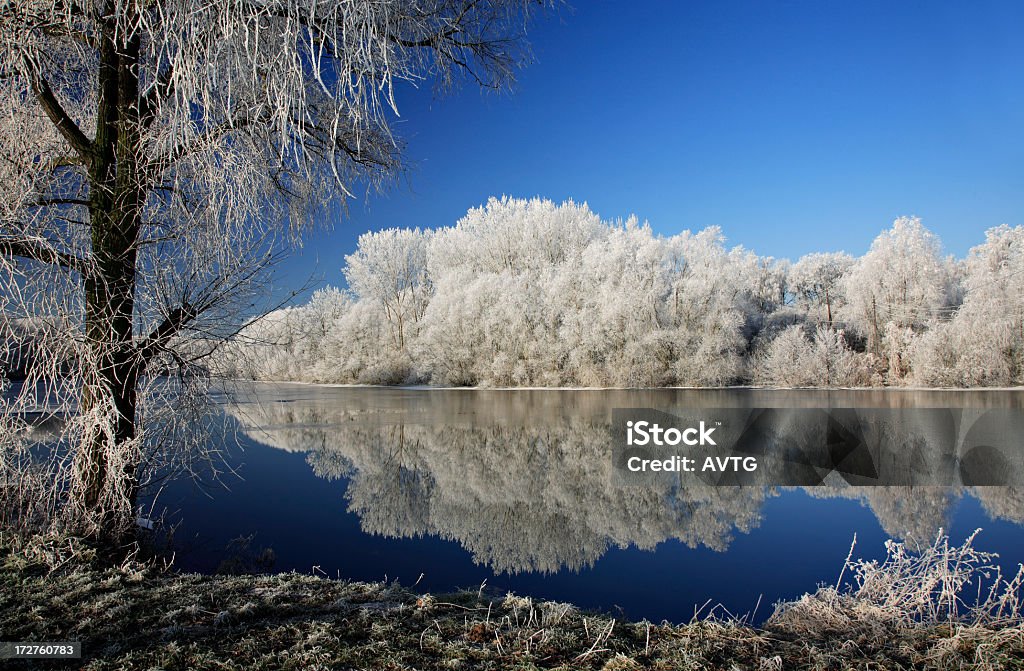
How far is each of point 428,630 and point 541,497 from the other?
3.89 meters

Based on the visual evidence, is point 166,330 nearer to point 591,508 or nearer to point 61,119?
point 61,119

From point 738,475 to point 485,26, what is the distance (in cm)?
618

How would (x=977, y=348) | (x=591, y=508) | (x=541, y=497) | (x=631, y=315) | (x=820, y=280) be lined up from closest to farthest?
(x=591, y=508) → (x=541, y=497) → (x=977, y=348) → (x=631, y=315) → (x=820, y=280)

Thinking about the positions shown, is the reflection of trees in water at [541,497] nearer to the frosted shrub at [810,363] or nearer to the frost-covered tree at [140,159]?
the frost-covered tree at [140,159]

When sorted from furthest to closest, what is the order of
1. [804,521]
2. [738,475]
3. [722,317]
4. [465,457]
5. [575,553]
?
[722,317], [465,457], [738,475], [804,521], [575,553]

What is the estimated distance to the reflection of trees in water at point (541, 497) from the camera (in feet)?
16.4

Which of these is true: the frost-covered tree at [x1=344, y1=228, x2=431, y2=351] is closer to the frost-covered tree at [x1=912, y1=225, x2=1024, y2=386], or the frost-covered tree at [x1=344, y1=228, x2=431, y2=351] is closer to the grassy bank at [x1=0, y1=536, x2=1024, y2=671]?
the frost-covered tree at [x1=912, y1=225, x2=1024, y2=386]

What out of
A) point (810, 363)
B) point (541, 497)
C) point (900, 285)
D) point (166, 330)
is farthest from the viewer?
point (900, 285)

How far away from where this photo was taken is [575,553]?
4617 mm

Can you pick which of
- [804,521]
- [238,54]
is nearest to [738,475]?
[804,521]

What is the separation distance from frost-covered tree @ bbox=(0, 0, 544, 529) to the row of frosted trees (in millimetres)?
19806

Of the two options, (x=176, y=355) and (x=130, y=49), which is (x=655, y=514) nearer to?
(x=176, y=355)

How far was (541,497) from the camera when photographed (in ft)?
20.6

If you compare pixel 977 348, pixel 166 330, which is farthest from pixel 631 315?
pixel 166 330
